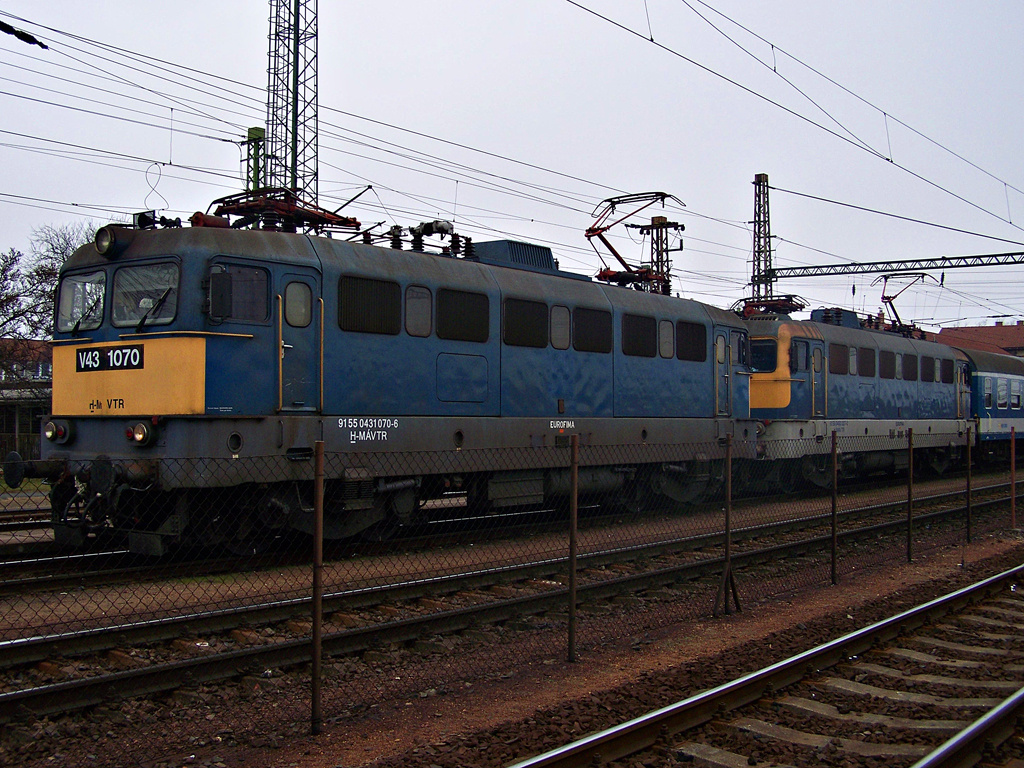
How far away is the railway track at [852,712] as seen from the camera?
205 inches

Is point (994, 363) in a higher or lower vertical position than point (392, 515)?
higher

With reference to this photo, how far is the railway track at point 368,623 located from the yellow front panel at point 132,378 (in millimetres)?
2781

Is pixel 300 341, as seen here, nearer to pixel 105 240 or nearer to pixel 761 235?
pixel 105 240

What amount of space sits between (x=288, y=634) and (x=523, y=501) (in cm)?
581

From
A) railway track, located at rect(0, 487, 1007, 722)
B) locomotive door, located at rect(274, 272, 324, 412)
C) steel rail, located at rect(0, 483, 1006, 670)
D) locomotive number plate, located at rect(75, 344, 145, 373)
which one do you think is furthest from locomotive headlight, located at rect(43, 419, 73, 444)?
railway track, located at rect(0, 487, 1007, 722)

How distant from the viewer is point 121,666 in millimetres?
6633

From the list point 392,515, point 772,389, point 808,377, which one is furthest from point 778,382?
point 392,515

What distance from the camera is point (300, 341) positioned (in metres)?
10.6

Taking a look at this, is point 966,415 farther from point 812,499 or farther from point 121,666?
point 121,666

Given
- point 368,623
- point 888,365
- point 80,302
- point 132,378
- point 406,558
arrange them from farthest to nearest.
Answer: point 888,365
point 406,558
point 80,302
point 132,378
point 368,623

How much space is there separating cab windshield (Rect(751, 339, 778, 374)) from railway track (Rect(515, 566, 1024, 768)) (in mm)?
12262

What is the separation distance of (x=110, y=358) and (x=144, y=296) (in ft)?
2.74

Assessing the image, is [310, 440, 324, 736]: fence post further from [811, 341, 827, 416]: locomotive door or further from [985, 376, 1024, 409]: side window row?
[985, 376, 1024, 409]: side window row

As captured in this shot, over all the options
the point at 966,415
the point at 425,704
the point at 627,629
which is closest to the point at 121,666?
the point at 425,704
